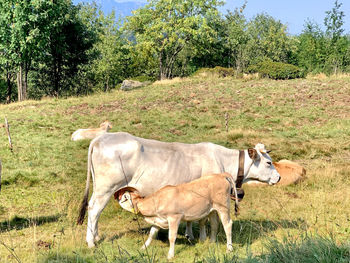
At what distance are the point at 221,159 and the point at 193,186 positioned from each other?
4.81ft

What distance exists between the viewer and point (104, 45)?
190 ft

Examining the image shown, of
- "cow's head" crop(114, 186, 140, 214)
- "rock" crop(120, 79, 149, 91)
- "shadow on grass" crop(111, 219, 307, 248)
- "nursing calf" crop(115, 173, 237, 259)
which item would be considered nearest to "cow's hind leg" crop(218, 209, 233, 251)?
"nursing calf" crop(115, 173, 237, 259)

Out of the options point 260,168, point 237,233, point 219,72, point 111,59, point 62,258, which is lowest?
point 237,233

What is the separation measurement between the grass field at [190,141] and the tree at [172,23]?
8.19 m

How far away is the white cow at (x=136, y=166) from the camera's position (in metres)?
7.49

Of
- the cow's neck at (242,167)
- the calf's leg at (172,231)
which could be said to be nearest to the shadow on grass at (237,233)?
the calf's leg at (172,231)

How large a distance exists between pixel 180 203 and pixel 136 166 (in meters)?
1.20

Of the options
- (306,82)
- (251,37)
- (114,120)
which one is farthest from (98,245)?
(251,37)

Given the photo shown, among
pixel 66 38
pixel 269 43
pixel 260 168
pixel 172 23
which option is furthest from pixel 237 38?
pixel 260 168

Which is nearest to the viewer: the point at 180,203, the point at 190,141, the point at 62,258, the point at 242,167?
the point at 62,258

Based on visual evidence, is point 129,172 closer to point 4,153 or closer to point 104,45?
point 4,153

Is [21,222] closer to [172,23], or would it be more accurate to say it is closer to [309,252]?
[309,252]

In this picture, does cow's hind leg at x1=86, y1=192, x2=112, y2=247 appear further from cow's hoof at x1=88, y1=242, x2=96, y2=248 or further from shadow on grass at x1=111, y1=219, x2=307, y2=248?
shadow on grass at x1=111, y1=219, x2=307, y2=248

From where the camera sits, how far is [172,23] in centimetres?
4362
